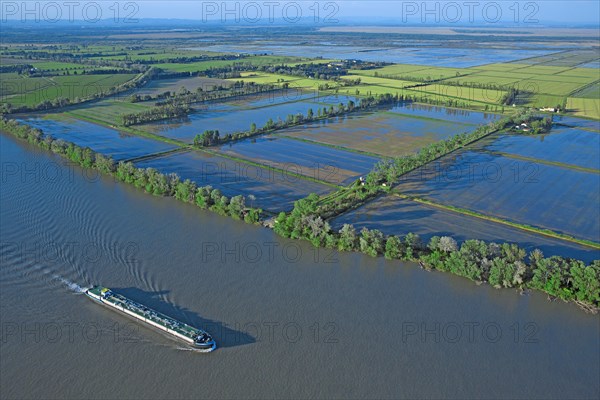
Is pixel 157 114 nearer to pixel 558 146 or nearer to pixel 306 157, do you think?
pixel 306 157

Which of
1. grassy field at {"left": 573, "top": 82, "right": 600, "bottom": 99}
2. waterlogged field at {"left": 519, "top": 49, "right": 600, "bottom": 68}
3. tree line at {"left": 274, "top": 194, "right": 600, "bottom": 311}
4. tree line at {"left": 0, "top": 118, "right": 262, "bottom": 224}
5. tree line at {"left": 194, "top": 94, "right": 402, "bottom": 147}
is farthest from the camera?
waterlogged field at {"left": 519, "top": 49, "right": 600, "bottom": 68}

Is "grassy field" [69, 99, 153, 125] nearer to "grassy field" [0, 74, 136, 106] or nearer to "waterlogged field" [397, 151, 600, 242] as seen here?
"grassy field" [0, 74, 136, 106]

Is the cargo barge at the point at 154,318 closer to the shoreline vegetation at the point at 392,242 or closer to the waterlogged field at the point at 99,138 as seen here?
the shoreline vegetation at the point at 392,242

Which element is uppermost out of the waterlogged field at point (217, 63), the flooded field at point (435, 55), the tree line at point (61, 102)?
the flooded field at point (435, 55)

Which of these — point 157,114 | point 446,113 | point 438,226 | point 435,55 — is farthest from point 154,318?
point 435,55

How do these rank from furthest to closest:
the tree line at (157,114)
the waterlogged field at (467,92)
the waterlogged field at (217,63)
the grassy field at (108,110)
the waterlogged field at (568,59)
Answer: the waterlogged field at (568,59)
the waterlogged field at (217,63)
the waterlogged field at (467,92)
the grassy field at (108,110)
the tree line at (157,114)

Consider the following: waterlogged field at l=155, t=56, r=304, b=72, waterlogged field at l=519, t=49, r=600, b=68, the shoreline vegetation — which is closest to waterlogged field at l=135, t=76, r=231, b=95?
waterlogged field at l=155, t=56, r=304, b=72

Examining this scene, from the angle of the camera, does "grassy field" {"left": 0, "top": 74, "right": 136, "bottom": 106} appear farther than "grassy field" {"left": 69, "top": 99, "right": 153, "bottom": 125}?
Yes

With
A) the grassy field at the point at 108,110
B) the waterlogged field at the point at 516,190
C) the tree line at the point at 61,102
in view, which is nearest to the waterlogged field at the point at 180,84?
the tree line at the point at 61,102
